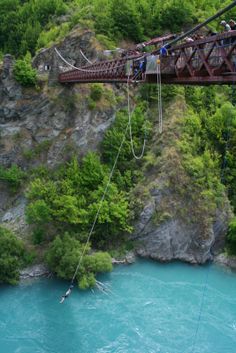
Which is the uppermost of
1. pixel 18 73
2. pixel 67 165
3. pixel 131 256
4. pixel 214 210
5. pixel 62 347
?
pixel 18 73

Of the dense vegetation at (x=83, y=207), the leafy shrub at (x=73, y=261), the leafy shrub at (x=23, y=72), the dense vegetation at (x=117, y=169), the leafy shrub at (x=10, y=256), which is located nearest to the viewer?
the leafy shrub at (x=73, y=261)

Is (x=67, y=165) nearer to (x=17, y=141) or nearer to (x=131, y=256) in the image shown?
(x=17, y=141)

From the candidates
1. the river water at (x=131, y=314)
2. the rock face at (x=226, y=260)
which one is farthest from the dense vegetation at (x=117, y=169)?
the river water at (x=131, y=314)

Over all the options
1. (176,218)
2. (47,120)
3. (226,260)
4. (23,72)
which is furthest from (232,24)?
(23,72)

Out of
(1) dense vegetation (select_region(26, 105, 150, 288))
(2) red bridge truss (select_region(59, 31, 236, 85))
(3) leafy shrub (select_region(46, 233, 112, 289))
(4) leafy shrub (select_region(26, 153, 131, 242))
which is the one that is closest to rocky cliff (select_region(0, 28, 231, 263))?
(1) dense vegetation (select_region(26, 105, 150, 288))

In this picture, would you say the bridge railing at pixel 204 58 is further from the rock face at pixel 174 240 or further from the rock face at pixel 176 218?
the rock face at pixel 174 240

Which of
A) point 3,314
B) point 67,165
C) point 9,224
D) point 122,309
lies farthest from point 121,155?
point 3,314

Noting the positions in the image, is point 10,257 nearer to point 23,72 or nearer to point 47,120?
point 47,120
